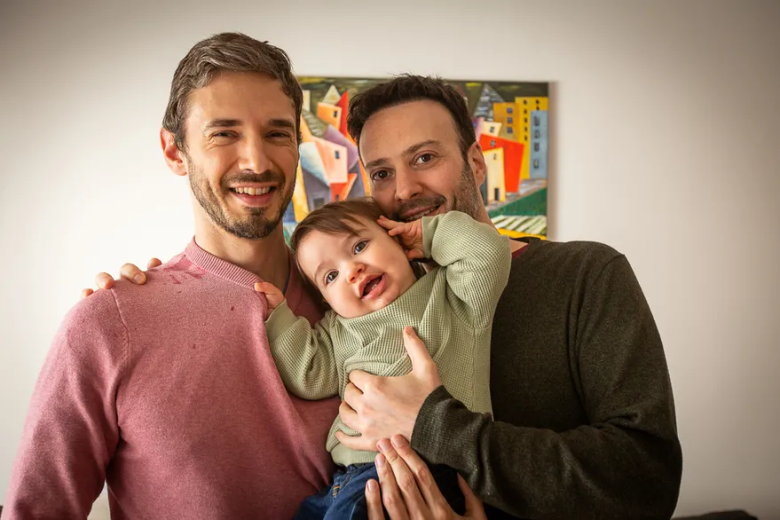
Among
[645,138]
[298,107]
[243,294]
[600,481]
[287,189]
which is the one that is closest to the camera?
[600,481]

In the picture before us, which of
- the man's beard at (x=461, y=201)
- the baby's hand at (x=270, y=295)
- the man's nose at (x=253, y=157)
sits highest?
the man's nose at (x=253, y=157)

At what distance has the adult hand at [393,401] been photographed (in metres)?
1.22

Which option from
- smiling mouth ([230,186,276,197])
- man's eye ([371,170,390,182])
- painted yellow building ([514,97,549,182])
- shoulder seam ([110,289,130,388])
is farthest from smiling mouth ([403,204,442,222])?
painted yellow building ([514,97,549,182])

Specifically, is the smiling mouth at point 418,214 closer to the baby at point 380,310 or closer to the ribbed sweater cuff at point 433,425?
the baby at point 380,310

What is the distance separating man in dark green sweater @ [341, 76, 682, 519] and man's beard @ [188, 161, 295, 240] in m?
0.38

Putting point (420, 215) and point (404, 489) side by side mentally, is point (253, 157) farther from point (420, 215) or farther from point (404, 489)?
point (404, 489)

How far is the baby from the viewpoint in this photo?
129cm

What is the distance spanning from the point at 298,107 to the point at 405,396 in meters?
0.88

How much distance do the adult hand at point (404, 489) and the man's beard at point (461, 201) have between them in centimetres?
69

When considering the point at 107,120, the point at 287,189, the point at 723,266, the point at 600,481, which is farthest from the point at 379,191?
the point at 723,266

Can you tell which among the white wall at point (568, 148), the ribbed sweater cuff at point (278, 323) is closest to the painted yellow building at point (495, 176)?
the white wall at point (568, 148)

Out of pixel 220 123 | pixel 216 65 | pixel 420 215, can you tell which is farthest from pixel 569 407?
pixel 216 65

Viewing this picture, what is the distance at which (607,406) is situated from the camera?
4.15 feet

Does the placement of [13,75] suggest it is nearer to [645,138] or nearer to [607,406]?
[607,406]
